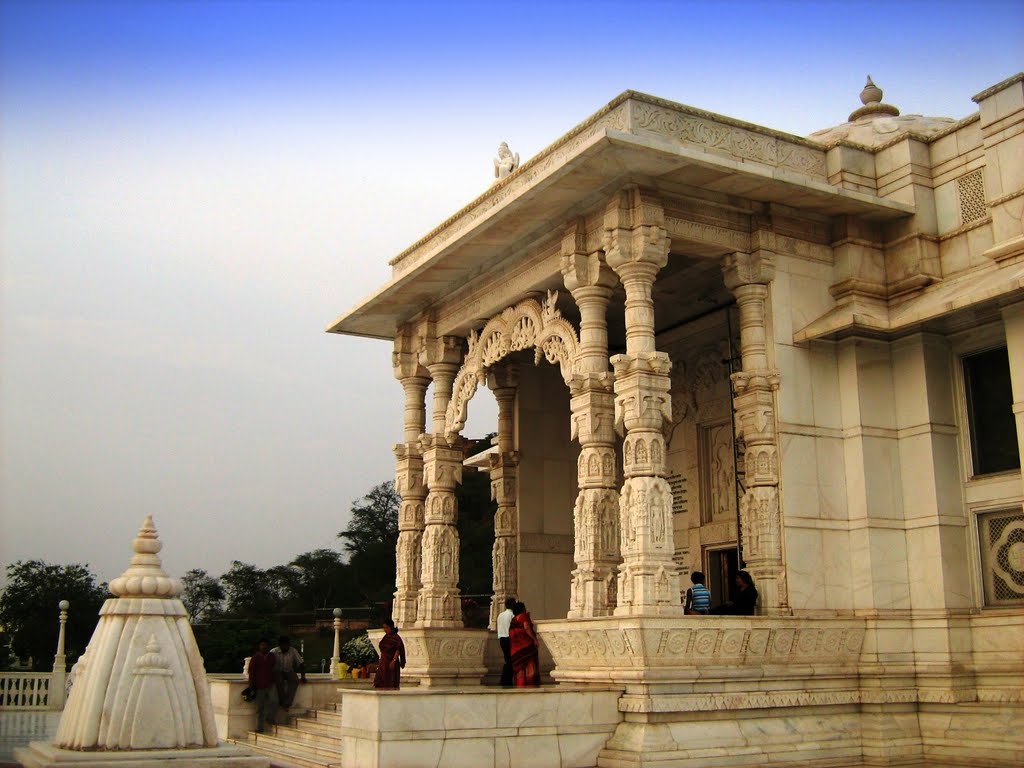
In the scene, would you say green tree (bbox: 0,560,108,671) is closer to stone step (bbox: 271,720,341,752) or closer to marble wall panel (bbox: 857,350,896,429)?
stone step (bbox: 271,720,341,752)

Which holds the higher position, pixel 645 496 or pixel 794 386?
pixel 794 386

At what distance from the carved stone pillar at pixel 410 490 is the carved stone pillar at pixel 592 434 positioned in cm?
416

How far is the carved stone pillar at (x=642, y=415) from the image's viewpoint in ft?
34.1

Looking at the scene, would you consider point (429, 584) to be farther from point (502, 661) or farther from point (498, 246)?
point (498, 246)

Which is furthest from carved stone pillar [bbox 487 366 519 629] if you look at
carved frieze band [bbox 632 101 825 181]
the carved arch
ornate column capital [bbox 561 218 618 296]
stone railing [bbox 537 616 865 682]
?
carved frieze band [bbox 632 101 825 181]

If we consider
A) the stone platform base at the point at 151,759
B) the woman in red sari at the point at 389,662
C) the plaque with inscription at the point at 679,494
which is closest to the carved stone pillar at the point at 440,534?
the woman in red sari at the point at 389,662

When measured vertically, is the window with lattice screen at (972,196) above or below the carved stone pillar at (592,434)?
above

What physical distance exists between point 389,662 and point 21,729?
6465 millimetres

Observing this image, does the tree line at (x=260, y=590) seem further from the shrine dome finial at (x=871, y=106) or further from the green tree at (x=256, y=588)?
the shrine dome finial at (x=871, y=106)

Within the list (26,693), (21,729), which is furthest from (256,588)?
(21,729)

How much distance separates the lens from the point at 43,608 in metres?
35.7

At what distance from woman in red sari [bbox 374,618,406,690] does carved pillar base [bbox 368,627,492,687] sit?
3.74ft

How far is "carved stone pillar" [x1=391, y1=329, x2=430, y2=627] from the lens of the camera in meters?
15.2

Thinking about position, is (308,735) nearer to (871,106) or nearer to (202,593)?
(871,106)
